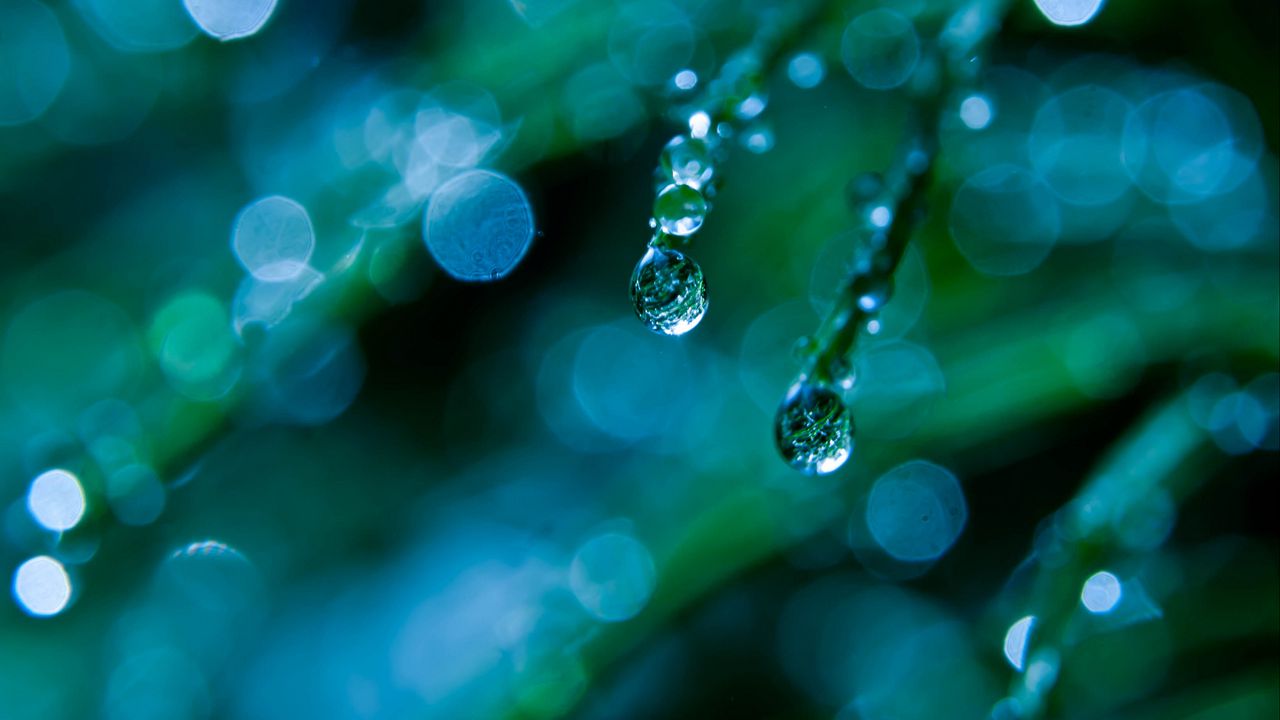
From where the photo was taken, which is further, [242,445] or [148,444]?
[242,445]

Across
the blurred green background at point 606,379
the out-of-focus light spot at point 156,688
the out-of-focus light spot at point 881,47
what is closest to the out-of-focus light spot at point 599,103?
the blurred green background at point 606,379

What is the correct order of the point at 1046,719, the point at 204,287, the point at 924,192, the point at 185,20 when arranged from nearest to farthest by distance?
the point at 924,192 → the point at 1046,719 → the point at 204,287 → the point at 185,20

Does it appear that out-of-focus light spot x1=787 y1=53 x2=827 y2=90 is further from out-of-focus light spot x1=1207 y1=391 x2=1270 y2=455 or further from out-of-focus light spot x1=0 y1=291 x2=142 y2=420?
out-of-focus light spot x1=0 y1=291 x2=142 y2=420

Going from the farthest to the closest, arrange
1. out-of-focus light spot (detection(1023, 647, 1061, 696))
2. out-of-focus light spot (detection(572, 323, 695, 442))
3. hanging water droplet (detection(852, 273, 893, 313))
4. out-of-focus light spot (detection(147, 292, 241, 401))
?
out-of-focus light spot (detection(572, 323, 695, 442))
out-of-focus light spot (detection(147, 292, 241, 401))
out-of-focus light spot (detection(1023, 647, 1061, 696))
hanging water droplet (detection(852, 273, 893, 313))

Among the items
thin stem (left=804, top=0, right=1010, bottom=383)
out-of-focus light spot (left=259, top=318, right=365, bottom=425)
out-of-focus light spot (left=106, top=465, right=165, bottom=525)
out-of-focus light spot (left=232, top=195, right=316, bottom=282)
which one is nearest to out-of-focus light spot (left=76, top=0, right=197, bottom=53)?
out-of-focus light spot (left=232, top=195, right=316, bottom=282)

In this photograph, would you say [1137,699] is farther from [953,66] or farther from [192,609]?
[192,609]

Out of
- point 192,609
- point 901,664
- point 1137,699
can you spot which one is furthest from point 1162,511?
point 192,609
